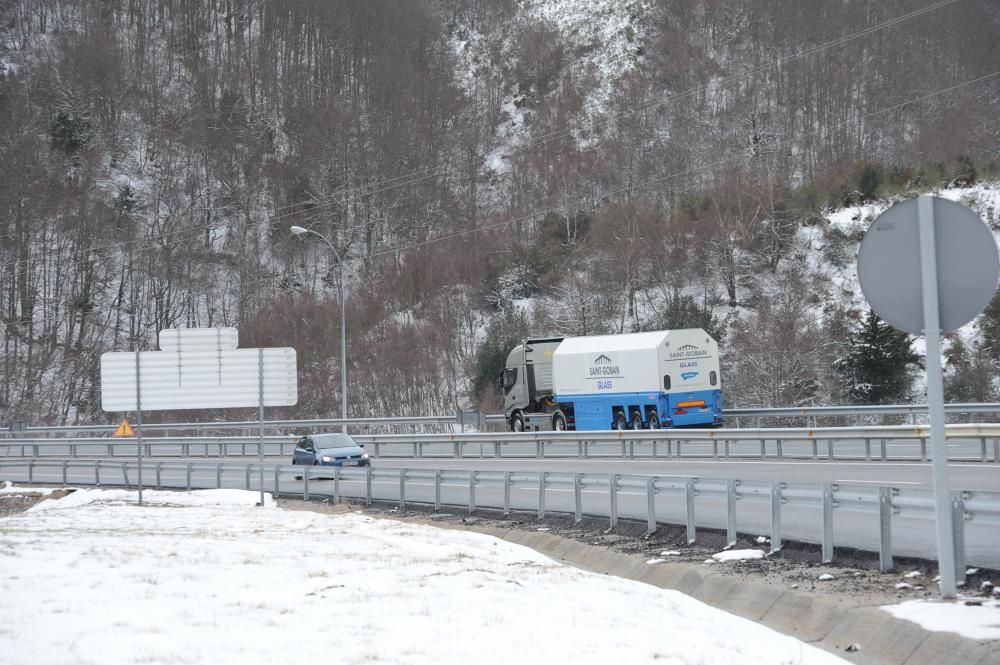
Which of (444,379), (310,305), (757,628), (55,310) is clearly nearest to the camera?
(757,628)

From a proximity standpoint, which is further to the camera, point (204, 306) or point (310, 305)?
point (204, 306)

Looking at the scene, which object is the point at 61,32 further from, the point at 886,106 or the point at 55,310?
the point at 886,106

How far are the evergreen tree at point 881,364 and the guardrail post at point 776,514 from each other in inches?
1347

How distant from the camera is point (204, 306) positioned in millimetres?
84625

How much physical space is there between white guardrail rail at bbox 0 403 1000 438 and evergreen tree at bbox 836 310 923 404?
5186 mm

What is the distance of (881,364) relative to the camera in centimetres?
4619

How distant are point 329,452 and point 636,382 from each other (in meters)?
11.9

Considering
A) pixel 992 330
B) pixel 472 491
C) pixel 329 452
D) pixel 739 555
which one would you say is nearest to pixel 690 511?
pixel 739 555

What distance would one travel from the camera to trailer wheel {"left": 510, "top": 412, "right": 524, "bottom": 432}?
4775cm

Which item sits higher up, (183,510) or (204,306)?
(204,306)

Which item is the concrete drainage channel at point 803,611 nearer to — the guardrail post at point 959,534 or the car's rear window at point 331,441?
the guardrail post at point 959,534

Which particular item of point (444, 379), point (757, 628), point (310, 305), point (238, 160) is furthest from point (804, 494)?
point (238, 160)

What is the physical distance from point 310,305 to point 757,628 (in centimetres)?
6561

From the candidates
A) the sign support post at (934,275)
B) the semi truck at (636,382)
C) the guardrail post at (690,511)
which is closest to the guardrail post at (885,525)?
the sign support post at (934,275)
